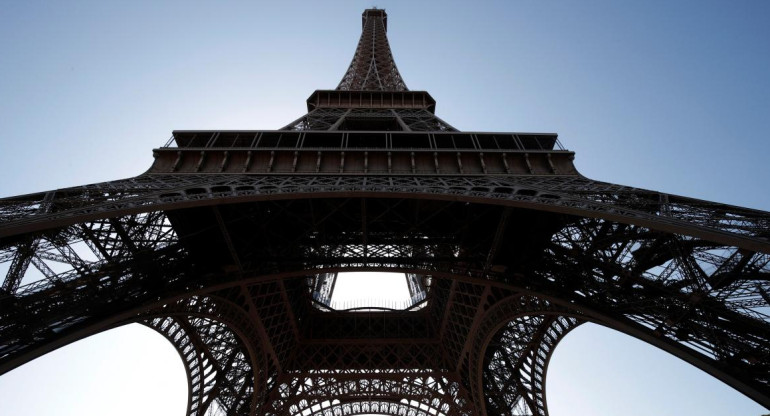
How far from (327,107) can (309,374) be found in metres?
16.3

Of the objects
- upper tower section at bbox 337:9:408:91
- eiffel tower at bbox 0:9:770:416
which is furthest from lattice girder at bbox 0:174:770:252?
upper tower section at bbox 337:9:408:91

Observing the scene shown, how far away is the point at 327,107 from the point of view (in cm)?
2825

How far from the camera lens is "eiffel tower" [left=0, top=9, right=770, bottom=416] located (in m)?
10.6

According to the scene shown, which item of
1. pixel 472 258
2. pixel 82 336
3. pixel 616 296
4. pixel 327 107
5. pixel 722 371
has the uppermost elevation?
pixel 327 107

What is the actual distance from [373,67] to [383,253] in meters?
26.9

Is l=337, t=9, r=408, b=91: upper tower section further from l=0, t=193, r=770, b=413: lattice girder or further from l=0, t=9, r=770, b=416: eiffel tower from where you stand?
l=0, t=193, r=770, b=413: lattice girder

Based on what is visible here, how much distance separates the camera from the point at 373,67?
130 ft

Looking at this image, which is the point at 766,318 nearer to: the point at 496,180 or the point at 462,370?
the point at 496,180

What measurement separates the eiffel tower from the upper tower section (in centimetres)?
863

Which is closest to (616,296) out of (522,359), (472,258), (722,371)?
(722,371)

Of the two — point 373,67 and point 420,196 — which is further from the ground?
point 373,67

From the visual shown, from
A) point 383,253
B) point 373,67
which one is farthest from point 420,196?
point 373,67

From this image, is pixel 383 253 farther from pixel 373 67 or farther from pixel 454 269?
pixel 373 67

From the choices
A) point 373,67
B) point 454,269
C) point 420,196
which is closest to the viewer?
point 420,196
